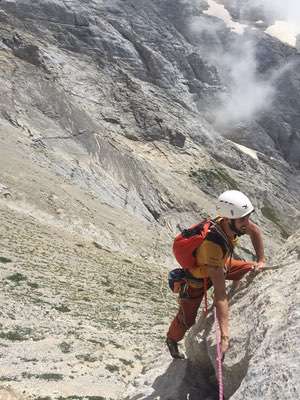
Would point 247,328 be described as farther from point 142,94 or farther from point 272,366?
point 142,94

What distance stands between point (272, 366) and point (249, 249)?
64.4 m

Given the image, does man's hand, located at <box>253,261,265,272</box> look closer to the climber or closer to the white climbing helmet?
the climber

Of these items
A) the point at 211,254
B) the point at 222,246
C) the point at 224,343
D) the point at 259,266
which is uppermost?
the point at 222,246

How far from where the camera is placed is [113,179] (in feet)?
235

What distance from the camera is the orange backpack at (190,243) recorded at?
935cm

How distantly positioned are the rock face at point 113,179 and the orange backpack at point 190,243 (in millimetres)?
1301

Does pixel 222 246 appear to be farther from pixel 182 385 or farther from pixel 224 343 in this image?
pixel 182 385

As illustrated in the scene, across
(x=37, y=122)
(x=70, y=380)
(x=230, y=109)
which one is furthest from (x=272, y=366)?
(x=230, y=109)

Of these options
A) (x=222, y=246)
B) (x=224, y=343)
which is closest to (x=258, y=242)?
(x=222, y=246)

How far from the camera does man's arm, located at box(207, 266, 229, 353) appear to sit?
891 centimetres

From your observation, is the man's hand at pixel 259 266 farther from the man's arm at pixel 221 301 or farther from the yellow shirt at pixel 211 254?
the man's arm at pixel 221 301

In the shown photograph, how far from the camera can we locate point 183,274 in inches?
413

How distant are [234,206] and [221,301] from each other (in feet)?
5.23

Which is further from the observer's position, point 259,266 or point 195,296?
point 195,296
